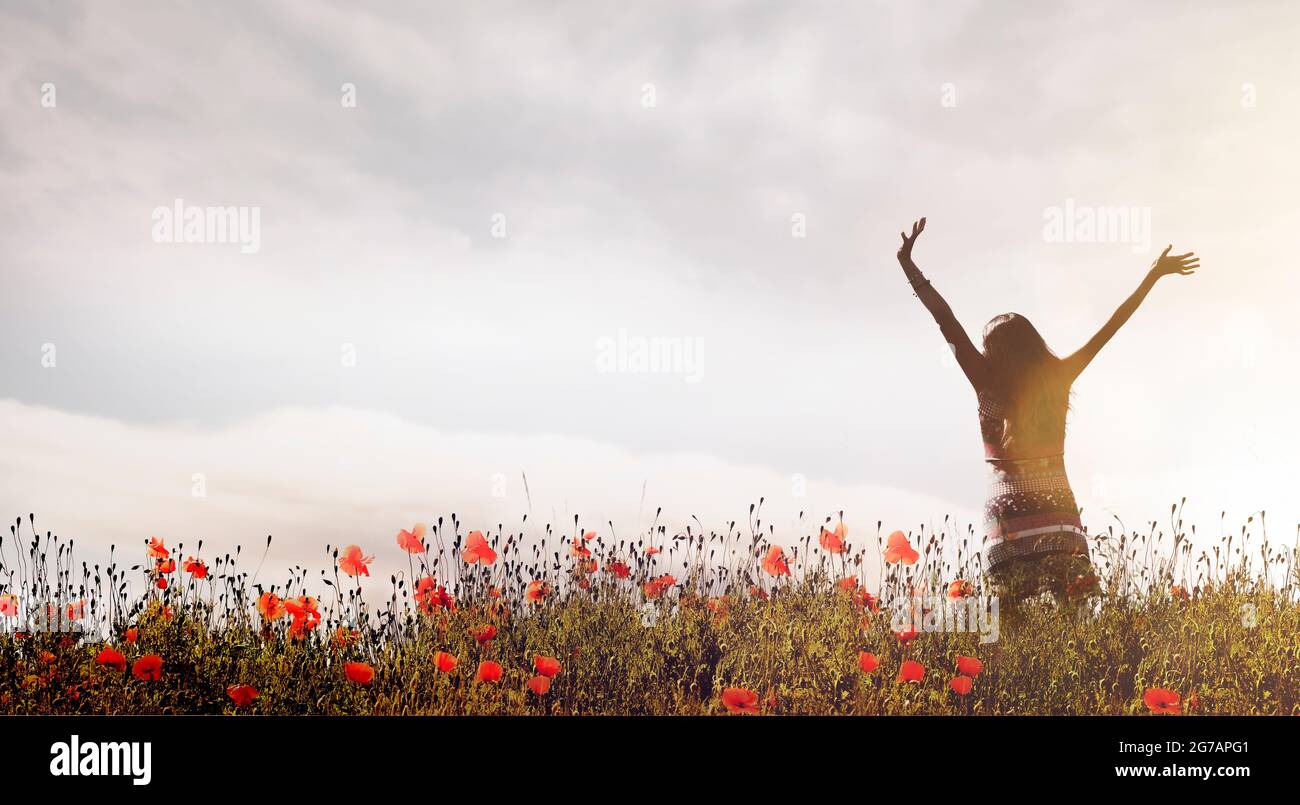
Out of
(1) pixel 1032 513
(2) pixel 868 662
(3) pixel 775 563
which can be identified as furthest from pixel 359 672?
(1) pixel 1032 513

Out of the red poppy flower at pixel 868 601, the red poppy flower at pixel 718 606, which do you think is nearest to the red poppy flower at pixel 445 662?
the red poppy flower at pixel 718 606

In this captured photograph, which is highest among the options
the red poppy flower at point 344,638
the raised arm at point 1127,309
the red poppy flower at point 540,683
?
the raised arm at point 1127,309

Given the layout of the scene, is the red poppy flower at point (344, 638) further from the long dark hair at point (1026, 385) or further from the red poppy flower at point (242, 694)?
the long dark hair at point (1026, 385)

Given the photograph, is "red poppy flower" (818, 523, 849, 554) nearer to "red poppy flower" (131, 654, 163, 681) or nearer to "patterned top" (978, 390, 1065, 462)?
"patterned top" (978, 390, 1065, 462)

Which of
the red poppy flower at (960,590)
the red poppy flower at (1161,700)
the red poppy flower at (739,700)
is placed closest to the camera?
the red poppy flower at (739,700)

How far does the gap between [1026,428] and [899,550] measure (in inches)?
44.8

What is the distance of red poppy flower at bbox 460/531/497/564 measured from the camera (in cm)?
541

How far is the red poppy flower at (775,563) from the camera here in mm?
5535

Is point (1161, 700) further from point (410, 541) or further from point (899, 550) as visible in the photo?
point (410, 541)

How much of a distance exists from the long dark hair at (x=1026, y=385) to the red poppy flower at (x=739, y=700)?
8.54 ft

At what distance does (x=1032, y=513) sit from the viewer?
223 inches

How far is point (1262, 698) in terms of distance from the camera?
4.87 meters

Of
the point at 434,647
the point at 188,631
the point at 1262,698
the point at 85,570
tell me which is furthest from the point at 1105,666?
the point at 85,570
